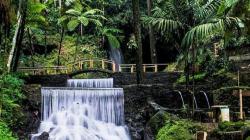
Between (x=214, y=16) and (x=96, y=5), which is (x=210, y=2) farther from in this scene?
(x=96, y=5)

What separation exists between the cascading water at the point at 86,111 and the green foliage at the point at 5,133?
2.67 metres

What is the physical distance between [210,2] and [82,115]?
22.2ft

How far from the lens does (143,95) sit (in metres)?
17.8

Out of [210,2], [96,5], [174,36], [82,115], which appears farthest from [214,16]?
[96,5]

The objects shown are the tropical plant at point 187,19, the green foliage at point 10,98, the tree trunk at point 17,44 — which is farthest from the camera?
the tree trunk at point 17,44

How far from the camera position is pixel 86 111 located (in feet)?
57.4

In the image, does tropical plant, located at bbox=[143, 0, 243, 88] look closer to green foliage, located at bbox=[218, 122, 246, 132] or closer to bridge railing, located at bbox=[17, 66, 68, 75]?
green foliage, located at bbox=[218, 122, 246, 132]

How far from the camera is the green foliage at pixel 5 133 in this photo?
12852 mm

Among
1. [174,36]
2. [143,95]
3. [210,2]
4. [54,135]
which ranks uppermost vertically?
[210,2]

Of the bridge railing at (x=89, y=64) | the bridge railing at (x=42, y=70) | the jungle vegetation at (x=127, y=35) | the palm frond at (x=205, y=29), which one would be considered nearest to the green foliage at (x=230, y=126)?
the jungle vegetation at (x=127, y=35)

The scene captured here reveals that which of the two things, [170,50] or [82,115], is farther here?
[170,50]

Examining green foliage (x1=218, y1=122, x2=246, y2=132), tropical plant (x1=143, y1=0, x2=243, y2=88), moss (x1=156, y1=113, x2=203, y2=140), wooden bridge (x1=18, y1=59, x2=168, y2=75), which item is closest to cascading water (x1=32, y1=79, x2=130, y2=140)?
moss (x1=156, y1=113, x2=203, y2=140)

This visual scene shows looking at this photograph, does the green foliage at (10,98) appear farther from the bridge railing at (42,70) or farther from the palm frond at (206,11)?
the palm frond at (206,11)

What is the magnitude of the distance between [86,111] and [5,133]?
473 cm
